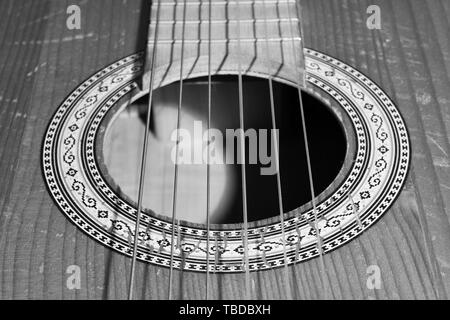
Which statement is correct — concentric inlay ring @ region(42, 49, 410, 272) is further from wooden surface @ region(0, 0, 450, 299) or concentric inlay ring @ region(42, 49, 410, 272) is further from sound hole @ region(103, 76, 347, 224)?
sound hole @ region(103, 76, 347, 224)

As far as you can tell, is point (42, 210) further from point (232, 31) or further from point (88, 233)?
point (232, 31)

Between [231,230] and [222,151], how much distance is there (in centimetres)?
57

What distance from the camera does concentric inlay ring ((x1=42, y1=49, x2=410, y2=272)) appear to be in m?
1.33

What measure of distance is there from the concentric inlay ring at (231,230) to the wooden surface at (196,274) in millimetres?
23

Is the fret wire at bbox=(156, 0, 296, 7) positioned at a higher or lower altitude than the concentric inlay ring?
higher

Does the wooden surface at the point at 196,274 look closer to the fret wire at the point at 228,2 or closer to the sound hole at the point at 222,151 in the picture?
the fret wire at the point at 228,2

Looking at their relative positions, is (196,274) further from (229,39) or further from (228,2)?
(228,2)

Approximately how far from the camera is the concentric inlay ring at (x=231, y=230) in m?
1.33

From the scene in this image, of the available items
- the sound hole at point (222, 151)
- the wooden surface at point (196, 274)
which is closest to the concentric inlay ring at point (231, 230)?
the wooden surface at point (196, 274)

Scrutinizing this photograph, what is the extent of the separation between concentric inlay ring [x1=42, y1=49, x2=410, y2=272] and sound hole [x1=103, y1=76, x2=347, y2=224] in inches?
6.6

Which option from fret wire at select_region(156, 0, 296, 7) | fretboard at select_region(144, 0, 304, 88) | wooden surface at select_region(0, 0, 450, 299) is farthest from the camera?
fret wire at select_region(156, 0, 296, 7)

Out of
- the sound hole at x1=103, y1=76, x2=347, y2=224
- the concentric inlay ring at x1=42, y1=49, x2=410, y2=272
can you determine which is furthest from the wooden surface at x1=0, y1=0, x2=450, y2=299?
the sound hole at x1=103, y1=76, x2=347, y2=224

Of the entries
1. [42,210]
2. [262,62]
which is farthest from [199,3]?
[42,210]
